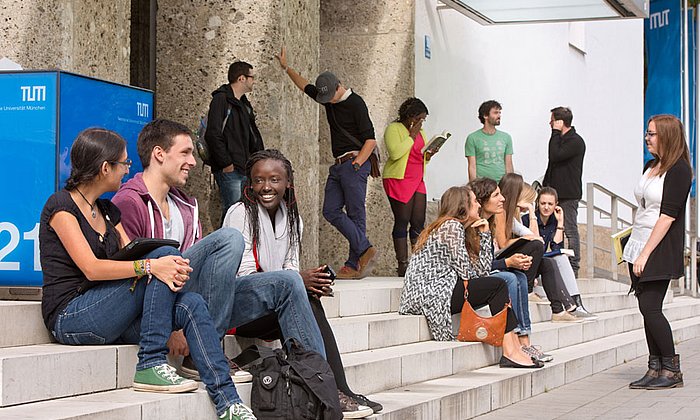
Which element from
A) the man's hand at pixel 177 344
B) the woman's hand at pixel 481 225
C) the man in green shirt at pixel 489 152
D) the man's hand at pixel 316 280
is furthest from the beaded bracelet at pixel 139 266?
the man in green shirt at pixel 489 152

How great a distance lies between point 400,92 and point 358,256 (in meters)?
3.27

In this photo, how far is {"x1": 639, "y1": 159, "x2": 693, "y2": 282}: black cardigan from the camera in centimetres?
827

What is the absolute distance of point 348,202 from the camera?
10391 millimetres

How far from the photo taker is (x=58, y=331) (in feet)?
17.5

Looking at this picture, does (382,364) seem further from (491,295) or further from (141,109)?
(141,109)

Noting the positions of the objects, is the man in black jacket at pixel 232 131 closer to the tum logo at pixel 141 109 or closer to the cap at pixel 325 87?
the cap at pixel 325 87

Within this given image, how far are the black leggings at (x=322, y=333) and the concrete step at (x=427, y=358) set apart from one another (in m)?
0.59

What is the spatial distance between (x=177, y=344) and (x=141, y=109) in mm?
1503

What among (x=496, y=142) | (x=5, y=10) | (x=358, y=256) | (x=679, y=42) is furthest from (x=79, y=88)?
(x=679, y=42)

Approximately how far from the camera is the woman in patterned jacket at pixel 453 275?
8.57 m

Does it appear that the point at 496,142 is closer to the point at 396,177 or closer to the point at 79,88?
the point at 396,177

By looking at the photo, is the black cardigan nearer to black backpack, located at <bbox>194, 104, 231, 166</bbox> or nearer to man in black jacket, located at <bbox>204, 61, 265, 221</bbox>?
man in black jacket, located at <bbox>204, 61, 265, 221</bbox>

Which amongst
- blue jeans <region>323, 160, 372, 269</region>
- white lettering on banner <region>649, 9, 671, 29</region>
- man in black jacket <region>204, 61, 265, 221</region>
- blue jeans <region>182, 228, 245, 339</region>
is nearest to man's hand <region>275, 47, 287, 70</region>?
man in black jacket <region>204, 61, 265, 221</region>

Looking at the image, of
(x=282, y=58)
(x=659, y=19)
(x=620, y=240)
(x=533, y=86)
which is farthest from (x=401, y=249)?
(x=659, y=19)
